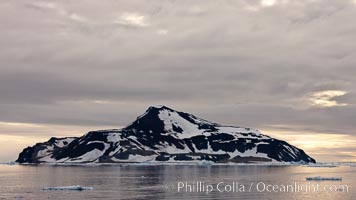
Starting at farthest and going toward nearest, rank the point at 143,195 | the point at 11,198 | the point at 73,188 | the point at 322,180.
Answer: the point at 322,180 → the point at 73,188 → the point at 143,195 → the point at 11,198

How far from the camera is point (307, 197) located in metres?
108

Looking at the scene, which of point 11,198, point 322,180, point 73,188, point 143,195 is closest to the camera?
point 11,198

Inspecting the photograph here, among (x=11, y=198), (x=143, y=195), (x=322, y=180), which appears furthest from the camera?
(x=322, y=180)

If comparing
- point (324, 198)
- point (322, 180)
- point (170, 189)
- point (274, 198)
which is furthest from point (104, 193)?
point (322, 180)

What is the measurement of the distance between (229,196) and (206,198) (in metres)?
5.93

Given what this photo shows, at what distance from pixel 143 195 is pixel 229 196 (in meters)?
17.4

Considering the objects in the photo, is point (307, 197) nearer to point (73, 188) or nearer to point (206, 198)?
point (206, 198)

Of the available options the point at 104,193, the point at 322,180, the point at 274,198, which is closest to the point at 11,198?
the point at 104,193

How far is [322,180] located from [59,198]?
300 ft

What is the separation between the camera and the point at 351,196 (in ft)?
361

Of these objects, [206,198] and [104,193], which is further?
[104,193]

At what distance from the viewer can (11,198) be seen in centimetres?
10362

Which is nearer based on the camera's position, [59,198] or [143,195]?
[59,198]

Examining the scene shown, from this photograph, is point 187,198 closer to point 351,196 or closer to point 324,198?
point 324,198
